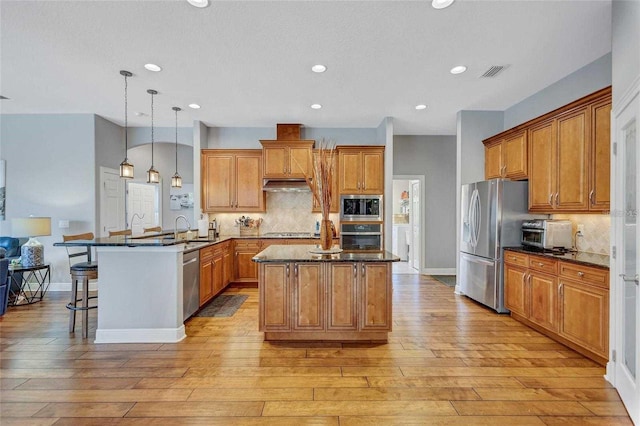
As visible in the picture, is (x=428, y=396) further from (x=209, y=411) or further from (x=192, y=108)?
(x=192, y=108)

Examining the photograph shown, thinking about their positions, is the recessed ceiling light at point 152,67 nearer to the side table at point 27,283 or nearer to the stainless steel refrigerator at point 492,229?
the side table at point 27,283

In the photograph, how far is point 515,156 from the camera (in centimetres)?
416

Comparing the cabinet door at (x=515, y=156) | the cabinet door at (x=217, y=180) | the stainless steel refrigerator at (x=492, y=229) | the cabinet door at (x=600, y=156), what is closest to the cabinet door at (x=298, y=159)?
the cabinet door at (x=217, y=180)

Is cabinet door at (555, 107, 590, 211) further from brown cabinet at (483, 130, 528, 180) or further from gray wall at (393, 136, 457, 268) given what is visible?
gray wall at (393, 136, 457, 268)

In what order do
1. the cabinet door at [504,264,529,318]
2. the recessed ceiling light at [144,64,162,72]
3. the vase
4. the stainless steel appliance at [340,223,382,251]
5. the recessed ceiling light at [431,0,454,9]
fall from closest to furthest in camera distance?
the recessed ceiling light at [431,0,454,9] < the vase < the recessed ceiling light at [144,64,162,72] < the cabinet door at [504,264,529,318] < the stainless steel appliance at [340,223,382,251]

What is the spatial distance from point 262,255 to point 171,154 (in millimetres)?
6151

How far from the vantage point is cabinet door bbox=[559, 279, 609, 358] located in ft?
8.72

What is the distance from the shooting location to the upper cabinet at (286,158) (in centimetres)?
565

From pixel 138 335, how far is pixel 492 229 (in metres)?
4.32

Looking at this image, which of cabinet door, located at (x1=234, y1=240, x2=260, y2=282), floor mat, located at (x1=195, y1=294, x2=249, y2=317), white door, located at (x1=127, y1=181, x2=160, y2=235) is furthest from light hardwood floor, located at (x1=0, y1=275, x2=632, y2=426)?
white door, located at (x1=127, y1=181, x2=160, y2=235)

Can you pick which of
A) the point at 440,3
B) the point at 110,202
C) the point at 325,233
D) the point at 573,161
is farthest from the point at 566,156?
the point at 110,202

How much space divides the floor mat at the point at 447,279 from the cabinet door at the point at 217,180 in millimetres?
4255

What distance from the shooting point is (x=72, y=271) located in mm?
3324

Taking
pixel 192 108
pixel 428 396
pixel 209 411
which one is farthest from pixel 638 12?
pixel 192 108
